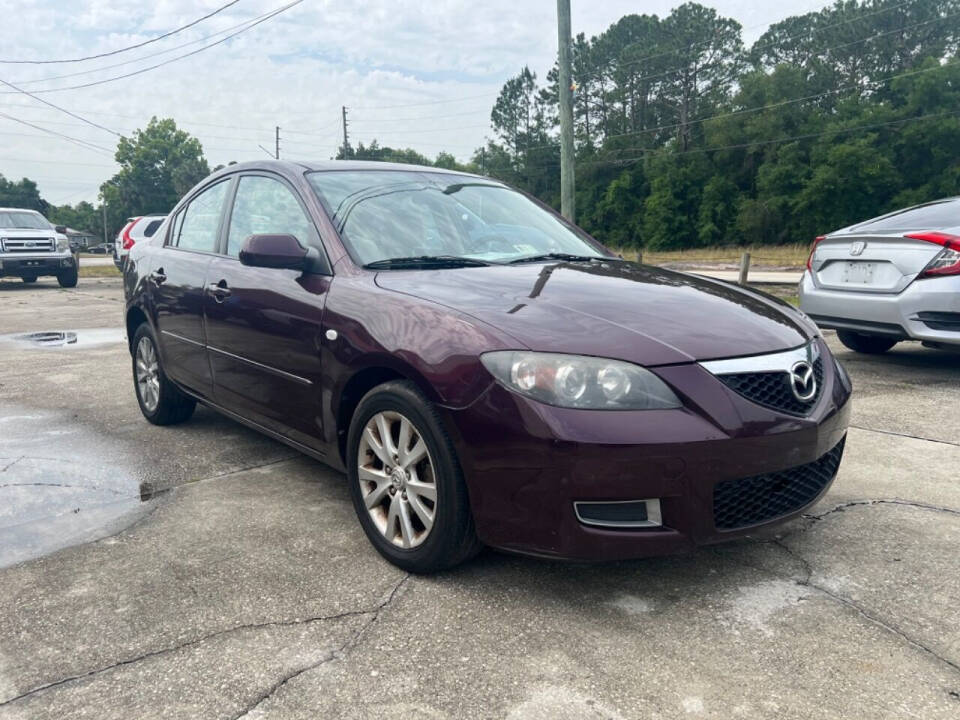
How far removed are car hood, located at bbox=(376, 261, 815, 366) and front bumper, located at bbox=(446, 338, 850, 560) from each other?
161 millimetres

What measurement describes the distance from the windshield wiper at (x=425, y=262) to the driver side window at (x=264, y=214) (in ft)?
1.26

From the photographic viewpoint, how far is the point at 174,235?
15.9 ft

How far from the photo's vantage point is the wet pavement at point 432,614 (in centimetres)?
211

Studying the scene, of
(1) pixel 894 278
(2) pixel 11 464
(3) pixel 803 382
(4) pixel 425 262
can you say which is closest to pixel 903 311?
(1) pixel 894 278

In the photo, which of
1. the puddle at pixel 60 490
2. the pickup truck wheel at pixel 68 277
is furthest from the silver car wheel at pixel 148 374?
the pickup truck wheel at pixel 68 277

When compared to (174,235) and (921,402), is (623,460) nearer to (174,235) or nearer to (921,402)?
(174,235)

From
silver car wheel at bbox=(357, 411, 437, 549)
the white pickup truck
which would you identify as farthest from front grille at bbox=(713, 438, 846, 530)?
the white pickup truck

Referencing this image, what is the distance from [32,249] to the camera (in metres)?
17.2

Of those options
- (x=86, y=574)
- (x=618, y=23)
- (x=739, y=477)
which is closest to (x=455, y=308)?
(x=739, y=477)

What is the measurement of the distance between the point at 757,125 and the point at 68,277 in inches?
1941

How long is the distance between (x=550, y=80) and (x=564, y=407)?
73843 millimetres

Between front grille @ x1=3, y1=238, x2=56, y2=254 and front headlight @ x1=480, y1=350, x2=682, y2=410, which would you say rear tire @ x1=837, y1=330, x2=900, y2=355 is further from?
front grille @ x1=3, y1=238, x2=56, y2=254

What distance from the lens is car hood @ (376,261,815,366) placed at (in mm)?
2527

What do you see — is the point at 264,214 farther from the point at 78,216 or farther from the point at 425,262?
the point at 78,216
